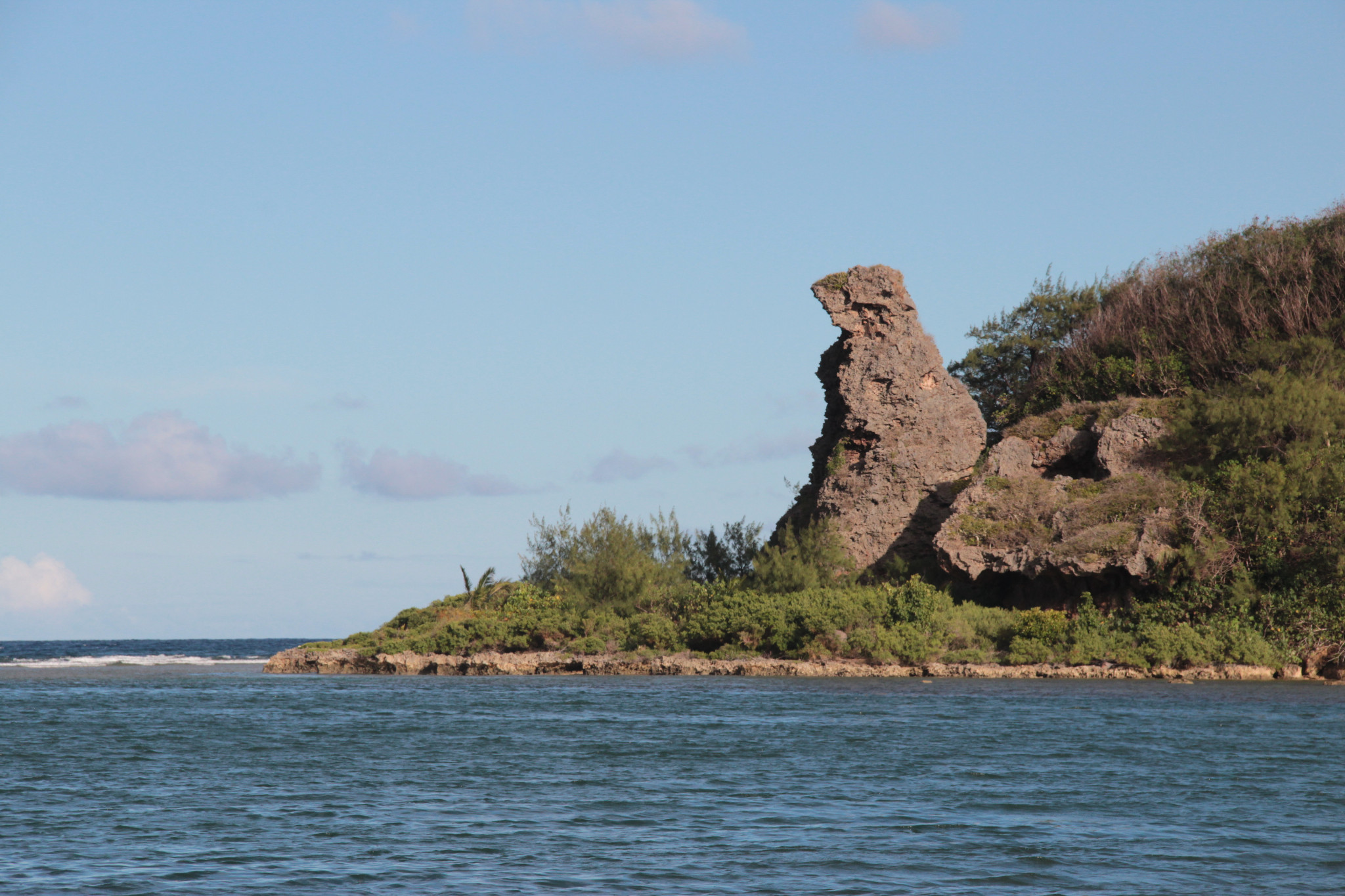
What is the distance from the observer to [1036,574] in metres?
45.0

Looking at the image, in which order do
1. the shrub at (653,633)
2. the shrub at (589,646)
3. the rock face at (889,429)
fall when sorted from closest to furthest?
1. the shrub at (653,633)
2. the shrub at (589,646)
3. the rock face at (889,429)

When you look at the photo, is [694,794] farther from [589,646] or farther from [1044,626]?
[589,646]

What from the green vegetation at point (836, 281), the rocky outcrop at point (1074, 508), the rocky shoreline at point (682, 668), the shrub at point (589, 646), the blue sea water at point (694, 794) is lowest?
the blue sea water at point (694, 794)

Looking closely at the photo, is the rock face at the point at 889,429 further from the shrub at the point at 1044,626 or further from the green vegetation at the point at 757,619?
the shrub at the point at 1044,626

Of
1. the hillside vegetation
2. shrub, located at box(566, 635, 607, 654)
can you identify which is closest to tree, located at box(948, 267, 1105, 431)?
the hillside vegetation

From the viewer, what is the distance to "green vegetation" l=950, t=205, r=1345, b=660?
4219 cm

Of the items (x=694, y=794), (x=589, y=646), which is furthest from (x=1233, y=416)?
(x=694, y=794)

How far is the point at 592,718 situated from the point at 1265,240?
1630 inches

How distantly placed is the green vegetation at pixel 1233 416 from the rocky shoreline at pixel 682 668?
0.93 metres

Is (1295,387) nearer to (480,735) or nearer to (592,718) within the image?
(592,718)

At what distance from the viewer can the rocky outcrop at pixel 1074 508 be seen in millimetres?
43469

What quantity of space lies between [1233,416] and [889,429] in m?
14.9

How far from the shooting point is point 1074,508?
45.4 m

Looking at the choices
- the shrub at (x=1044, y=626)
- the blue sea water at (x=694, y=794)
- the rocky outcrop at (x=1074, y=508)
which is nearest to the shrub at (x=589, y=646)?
the blue sea water at (x=694, y=794)
